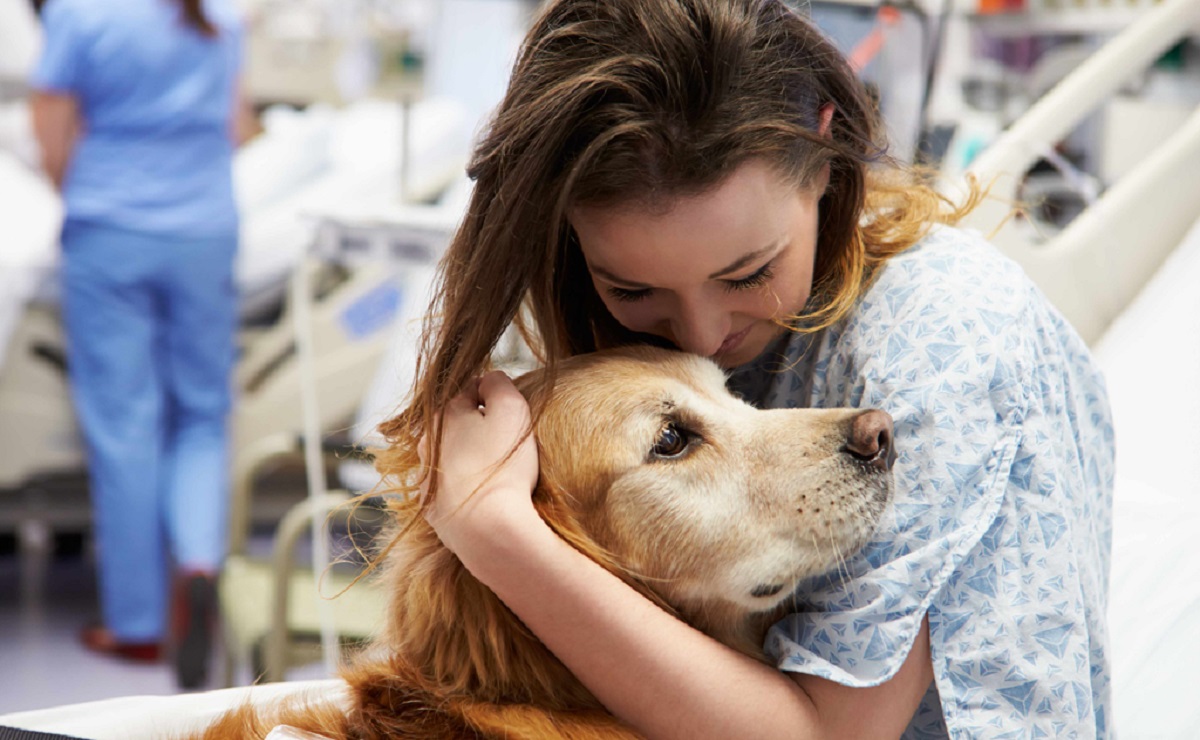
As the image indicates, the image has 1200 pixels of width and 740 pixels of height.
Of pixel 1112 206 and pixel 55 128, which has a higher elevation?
pixel 1112 206

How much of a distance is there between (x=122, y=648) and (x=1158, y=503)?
115 inches

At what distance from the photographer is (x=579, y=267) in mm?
1282

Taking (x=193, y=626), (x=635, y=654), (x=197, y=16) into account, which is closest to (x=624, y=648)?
(x=635, y=654)

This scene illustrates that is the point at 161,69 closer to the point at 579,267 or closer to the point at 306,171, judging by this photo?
the point at 306,171

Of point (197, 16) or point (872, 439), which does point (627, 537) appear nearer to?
point (872, 439)

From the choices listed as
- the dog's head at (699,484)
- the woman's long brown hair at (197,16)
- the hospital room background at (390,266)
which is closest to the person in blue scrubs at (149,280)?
the woman's long brown hair at (197,16)

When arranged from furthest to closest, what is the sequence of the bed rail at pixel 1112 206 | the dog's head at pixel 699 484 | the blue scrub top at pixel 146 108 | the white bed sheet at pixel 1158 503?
the blue scrub top at pixel 146 108
the bed rail at pixel 1112 206
the white bed sheet at pixel 1158 503
the dog's head at pixel 699 484

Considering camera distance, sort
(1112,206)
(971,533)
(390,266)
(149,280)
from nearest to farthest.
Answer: (971,533), (1112,206), (149,280), (390,266)

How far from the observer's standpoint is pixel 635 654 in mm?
969

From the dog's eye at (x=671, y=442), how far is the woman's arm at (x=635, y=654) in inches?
7.5

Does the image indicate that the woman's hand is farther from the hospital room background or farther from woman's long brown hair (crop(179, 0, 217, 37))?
woman's long brown hair (crop(179, 0, 217, 37))

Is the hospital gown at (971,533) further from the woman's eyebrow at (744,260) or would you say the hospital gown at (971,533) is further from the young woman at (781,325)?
the woman's eyebrow at (744,260)

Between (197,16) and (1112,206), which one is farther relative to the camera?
(197,16)

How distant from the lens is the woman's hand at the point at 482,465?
3.22ft
